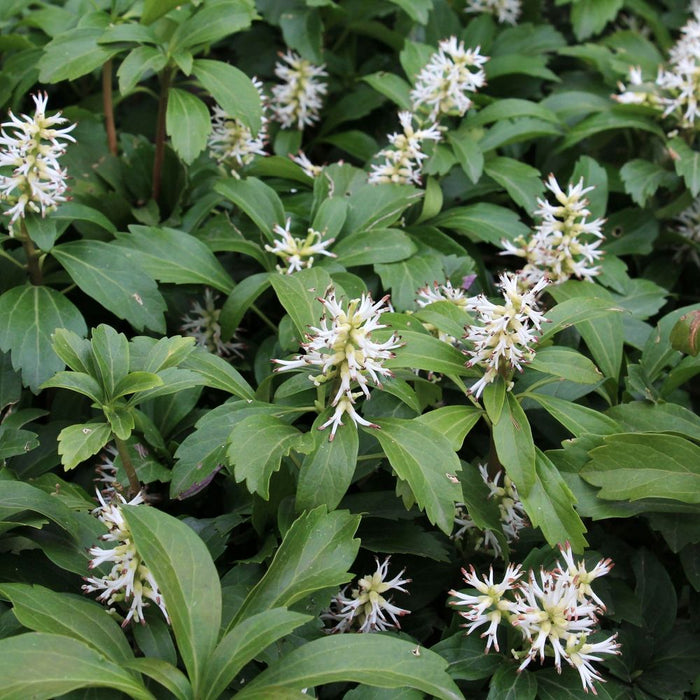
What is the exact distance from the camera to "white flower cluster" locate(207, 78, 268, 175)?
2316mm

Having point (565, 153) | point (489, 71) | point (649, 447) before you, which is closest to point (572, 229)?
point (649, 447)

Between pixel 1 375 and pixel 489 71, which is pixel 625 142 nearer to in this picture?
pixel 489 71

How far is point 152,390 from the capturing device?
5.37 feet

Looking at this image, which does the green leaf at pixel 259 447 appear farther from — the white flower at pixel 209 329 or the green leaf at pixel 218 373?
the white flower at pixel 209 329

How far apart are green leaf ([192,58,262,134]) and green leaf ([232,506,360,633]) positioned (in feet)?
3.56

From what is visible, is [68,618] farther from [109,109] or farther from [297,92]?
[297,92]

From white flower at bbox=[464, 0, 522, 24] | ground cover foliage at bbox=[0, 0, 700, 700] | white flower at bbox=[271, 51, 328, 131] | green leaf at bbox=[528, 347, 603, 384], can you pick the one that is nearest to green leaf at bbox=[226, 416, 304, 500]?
ground cover foliage at bbox=[0, 0, 700, 700]

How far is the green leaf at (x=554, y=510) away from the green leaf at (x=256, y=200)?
35.8 inches

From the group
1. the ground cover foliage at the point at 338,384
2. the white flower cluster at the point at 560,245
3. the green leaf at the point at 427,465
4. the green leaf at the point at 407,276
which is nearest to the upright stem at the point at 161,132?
the ground cover foliage at the point at 338,384

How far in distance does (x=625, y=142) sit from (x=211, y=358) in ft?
5.85

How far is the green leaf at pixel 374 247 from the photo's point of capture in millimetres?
2070

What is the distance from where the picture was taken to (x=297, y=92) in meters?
2.63

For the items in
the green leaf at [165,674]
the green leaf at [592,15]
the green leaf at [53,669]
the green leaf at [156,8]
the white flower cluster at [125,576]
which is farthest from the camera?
the green leaf at [592,15]

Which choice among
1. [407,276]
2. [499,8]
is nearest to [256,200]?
[407,276]
